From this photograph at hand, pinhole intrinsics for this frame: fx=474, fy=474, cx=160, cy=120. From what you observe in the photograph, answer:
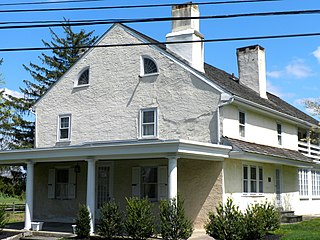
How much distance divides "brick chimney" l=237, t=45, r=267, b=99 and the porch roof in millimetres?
9115

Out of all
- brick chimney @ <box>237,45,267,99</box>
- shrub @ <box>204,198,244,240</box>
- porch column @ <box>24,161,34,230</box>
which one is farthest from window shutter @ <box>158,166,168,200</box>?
brick chimney @ <box>237,45,267,99</box>

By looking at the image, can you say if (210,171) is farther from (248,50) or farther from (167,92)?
(248,50)

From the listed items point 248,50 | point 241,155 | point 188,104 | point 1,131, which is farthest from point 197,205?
point 1,131

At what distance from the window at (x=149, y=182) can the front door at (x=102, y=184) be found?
5.25 ft

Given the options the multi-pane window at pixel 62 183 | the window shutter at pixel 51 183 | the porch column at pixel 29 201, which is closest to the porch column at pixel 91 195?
the porch column at pixel 29 201

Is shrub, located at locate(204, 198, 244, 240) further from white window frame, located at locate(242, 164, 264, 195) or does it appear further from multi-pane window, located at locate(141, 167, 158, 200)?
multi-pane window, located at locate(141, 167, 158, 200)

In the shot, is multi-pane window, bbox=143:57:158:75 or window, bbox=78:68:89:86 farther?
window, bbox=78:68:89:86

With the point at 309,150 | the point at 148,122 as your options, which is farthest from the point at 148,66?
the point at 309,150

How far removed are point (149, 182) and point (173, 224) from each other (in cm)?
629

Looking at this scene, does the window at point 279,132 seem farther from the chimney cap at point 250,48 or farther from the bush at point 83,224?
the bush at point 83,224

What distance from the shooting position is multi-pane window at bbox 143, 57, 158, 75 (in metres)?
21.7

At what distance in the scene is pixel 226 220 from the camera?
46.7ft

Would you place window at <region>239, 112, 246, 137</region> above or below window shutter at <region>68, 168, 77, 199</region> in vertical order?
above

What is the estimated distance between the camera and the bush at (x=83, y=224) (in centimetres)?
1681
